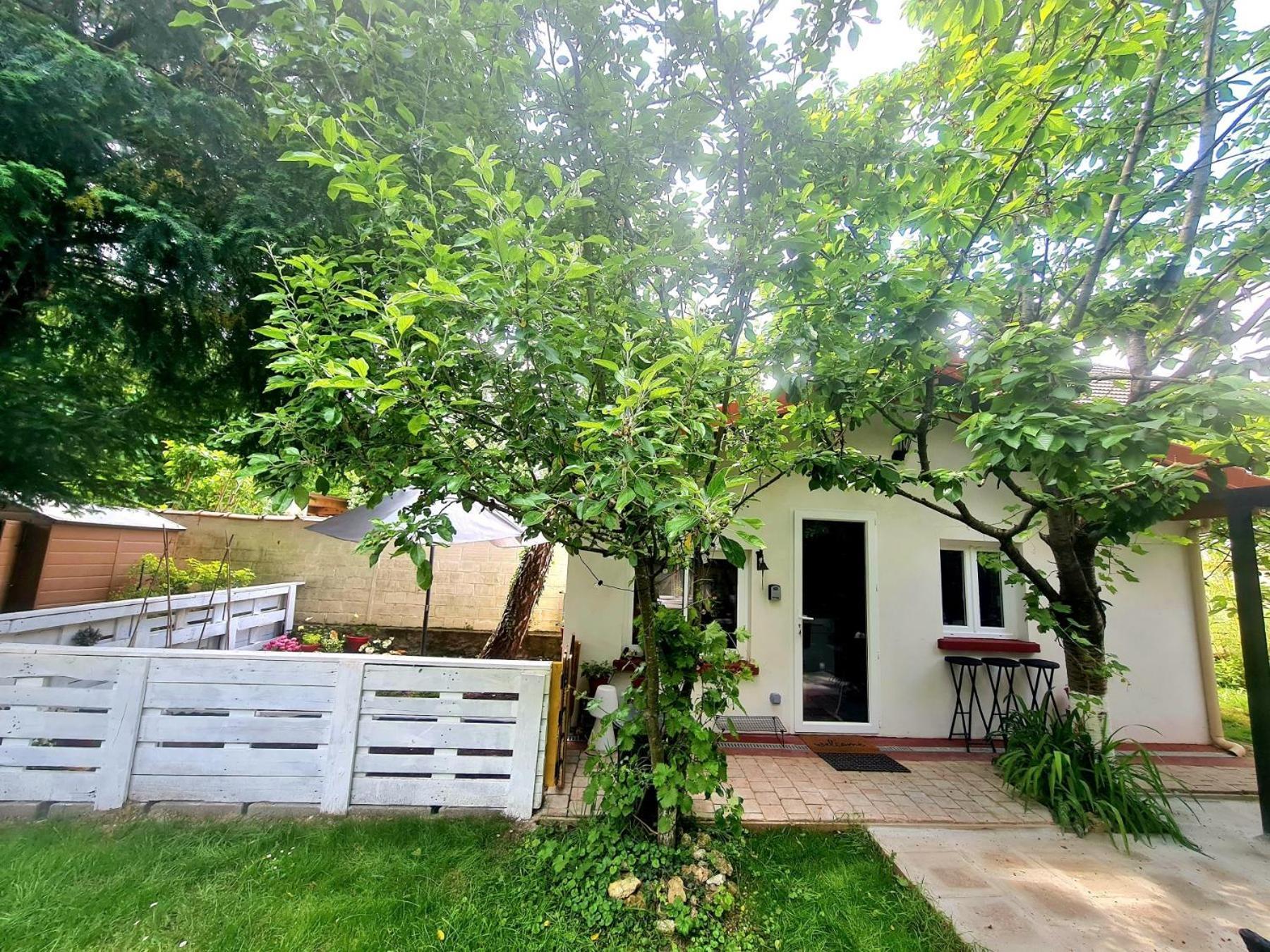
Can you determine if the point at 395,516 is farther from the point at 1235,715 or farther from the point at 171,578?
the point at 1235,715

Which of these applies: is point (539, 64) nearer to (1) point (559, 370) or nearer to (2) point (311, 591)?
(1) point (559, 370)

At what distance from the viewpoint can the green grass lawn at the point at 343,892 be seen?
7.20 ft

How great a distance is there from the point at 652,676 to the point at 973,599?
14.8ft

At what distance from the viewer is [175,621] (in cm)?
462

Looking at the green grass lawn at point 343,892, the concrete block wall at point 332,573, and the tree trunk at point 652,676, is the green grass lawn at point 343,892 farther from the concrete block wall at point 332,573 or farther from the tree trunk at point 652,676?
the concrete block wall at point 332,573

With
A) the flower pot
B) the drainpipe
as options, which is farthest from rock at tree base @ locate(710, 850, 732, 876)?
the flower pot

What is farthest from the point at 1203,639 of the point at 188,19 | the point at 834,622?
the point at 188,19

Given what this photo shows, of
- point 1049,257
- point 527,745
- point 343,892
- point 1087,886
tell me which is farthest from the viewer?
point 1049,257

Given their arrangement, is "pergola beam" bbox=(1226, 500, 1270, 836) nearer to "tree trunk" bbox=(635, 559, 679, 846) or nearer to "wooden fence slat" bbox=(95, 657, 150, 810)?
"tree trunk" bbox=(635, 559, 679, 846)

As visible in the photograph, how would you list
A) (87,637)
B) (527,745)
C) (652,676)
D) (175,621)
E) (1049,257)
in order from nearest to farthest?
(652,676) < (527,745) < (1049,257) < (87,637) < (175,621)

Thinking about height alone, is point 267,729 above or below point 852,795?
above

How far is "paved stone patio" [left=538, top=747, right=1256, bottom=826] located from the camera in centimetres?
334

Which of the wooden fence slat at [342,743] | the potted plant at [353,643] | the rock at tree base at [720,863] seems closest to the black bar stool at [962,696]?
the rock at tree base at [720,863]

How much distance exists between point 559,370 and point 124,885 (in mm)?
3251
